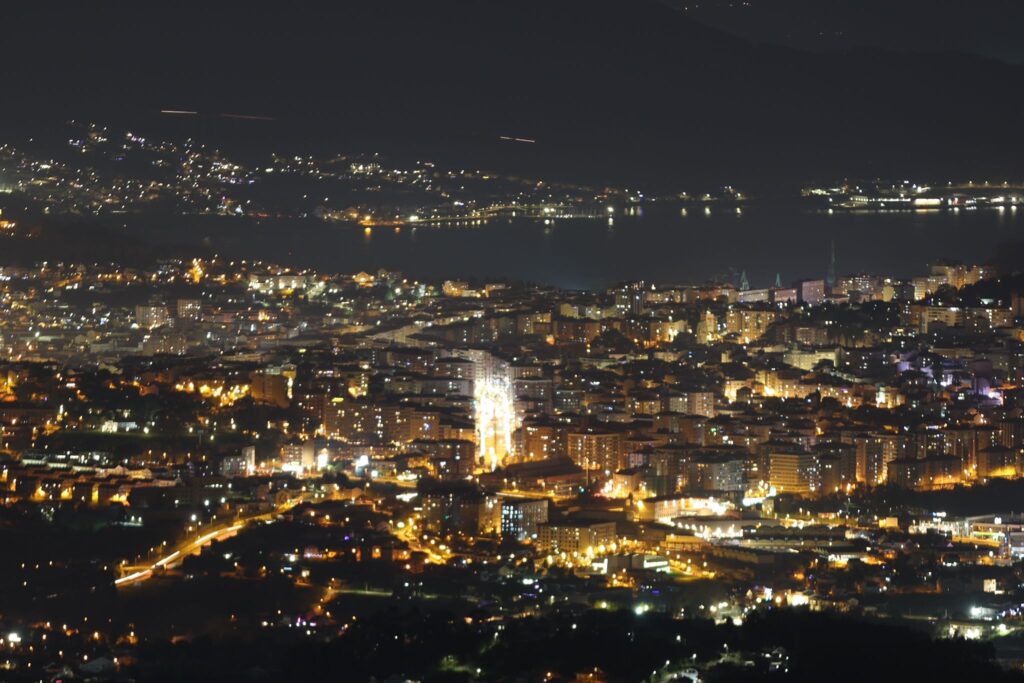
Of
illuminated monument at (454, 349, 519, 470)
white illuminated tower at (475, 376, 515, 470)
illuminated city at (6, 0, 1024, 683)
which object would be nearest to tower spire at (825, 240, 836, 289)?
illuminated city at (6, 0, 1024, 683)

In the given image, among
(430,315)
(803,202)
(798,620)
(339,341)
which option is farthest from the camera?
(803,202)

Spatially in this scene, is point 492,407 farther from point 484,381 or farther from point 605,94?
point 605,94

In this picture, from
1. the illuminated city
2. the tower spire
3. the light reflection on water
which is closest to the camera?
the illuminated city

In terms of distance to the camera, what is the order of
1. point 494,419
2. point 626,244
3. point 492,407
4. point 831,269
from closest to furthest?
point 494,419 < point 492,407 < point 831,269 < point 626,244

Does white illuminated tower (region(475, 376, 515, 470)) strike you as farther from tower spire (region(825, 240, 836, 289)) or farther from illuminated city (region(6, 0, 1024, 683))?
tower spire (region(825, 240, 836, 289))

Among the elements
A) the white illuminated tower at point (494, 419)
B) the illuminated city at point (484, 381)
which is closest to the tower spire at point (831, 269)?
the illuminated city at point (484, 381)

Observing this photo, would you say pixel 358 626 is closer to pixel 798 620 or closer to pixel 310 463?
pixel 798 620

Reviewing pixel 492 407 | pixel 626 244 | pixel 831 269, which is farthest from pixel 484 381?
pixel 626 244

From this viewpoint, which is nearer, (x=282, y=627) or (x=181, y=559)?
(x=282, y=627)

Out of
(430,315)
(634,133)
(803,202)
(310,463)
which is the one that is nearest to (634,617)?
(310,463)
